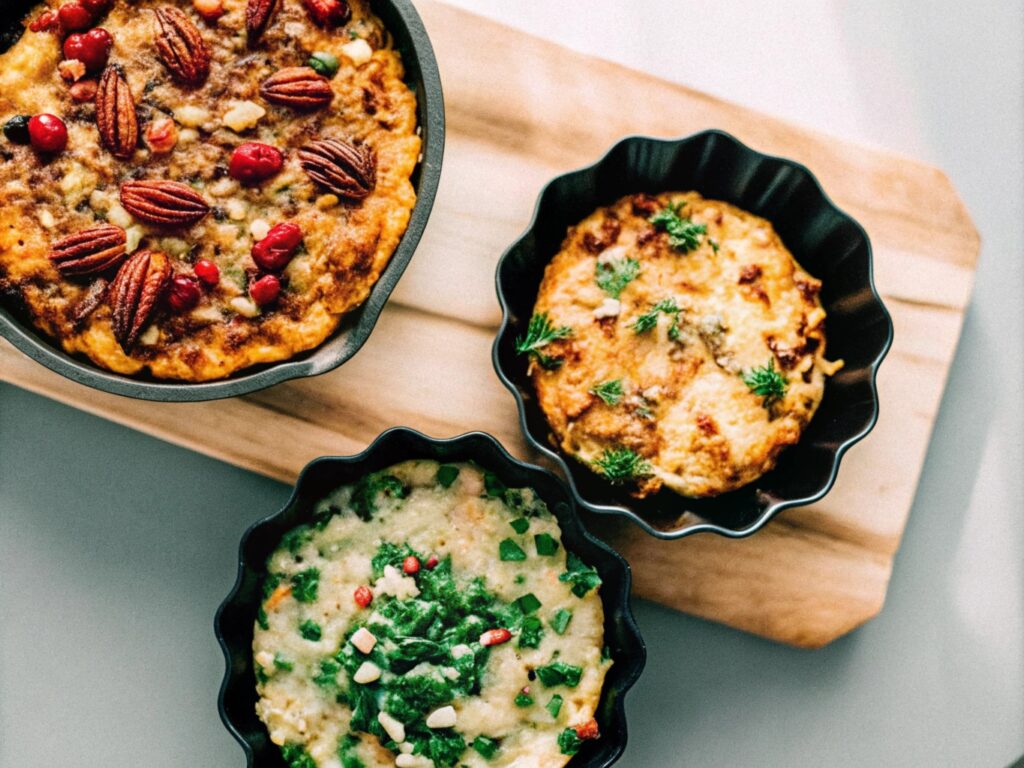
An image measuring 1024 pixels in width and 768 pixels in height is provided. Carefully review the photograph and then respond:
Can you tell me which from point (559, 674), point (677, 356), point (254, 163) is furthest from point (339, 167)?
point (559, 674)

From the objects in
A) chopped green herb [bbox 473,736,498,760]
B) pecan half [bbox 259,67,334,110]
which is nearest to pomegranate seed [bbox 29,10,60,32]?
pecan half [bbox 259,67,334,110]

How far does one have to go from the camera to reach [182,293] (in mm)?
2605

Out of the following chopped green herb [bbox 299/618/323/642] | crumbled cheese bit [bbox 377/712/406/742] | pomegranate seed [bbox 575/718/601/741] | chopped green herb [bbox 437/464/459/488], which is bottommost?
crumbled cheese bit [bbox 377/712/406/742]

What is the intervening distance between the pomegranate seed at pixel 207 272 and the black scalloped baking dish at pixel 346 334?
0.87 ft

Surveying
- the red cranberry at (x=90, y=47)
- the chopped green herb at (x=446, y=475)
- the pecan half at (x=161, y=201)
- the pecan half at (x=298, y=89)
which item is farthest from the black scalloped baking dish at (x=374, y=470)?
the red cranberry at (x=90, y=47)

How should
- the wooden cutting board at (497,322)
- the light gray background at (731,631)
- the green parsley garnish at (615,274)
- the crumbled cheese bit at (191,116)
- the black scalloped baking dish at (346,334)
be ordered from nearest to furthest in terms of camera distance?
the black scalloped baking dish at (346,334) < the crumbled cheese bit at (191,116) < the green parsley garnish at (615,274) < the wooden cutting board at (497,322) < the light gray background at (731,631)

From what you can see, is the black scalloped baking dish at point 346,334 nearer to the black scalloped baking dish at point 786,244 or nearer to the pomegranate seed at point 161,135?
the black scalloped baking dish at point 786,244

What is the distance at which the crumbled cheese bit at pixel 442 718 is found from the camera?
8.90 feet

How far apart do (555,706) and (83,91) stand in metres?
2.15

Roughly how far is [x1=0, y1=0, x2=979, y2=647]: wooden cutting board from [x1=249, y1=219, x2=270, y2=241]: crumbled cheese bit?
50 centimetres

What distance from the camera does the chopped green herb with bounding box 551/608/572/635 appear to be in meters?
2.77

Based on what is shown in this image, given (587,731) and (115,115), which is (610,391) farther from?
(115,115)

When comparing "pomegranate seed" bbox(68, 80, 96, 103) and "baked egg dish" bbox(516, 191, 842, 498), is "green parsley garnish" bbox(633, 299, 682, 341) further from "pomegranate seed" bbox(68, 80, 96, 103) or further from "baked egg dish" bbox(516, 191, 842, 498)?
"pomegranate seed" bbox(68, 80, 96, 103)

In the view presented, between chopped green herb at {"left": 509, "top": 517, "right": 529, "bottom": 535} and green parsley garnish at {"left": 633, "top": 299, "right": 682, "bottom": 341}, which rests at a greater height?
green parsley garnish at {"left": 633, "top": 299, "right": 682, "bottom": 341}
